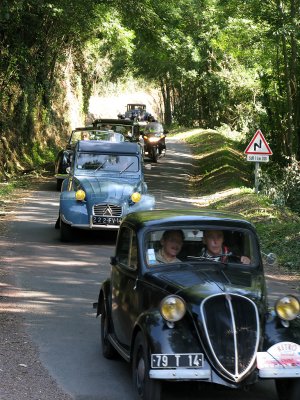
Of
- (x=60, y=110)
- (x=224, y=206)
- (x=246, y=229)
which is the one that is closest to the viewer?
(x=246, y=229)

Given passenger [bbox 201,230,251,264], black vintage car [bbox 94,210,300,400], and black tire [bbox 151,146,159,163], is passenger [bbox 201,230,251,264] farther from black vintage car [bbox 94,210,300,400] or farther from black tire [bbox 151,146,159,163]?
black tire [bbox 151,146,159,163]

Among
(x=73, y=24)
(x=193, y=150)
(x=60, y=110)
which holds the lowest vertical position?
(x=193, y=150)

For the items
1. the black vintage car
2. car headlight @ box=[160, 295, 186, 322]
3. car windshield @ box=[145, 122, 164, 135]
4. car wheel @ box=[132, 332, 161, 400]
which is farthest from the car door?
car windshield @ box=[145, 122, 164, 135]

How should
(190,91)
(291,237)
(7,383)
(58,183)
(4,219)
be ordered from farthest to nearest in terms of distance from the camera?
(190,91) < (58,183) < (4,219) < (291,237) < (7,383)

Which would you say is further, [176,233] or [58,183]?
[58,183]

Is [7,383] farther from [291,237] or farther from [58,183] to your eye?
[58,183]

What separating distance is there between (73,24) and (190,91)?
42.2 metres

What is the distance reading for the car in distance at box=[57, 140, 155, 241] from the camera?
15.6m

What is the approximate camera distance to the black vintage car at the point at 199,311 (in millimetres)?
6074

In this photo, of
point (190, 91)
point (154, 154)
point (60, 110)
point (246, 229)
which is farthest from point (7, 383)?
point (190, 91)

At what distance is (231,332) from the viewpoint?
6133 mm

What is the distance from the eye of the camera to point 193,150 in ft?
156

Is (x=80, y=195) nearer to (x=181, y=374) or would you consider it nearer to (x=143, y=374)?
(x=143, y=374)

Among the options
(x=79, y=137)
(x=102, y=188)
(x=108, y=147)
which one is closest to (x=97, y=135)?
(x=79, y=137)
